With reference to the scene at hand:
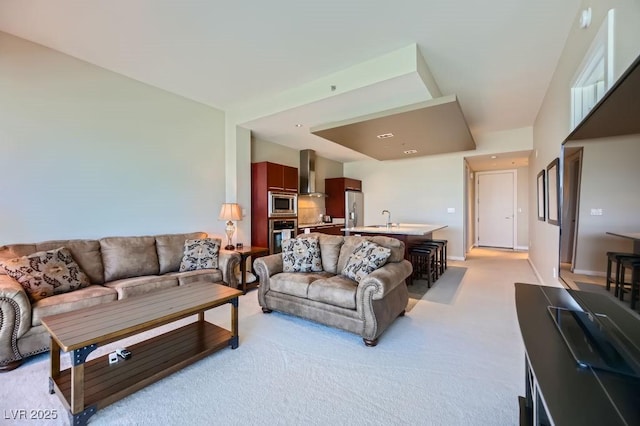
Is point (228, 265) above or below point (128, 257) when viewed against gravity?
below

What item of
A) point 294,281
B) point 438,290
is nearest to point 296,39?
point 294,281

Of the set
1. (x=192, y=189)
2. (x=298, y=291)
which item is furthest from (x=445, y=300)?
(x=192, y=189)

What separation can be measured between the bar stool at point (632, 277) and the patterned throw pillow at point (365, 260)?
191cm

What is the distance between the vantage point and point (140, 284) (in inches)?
118

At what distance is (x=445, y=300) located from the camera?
12.1 feet

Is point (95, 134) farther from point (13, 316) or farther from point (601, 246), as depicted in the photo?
point (601, 246)

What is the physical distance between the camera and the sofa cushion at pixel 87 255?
3014mm

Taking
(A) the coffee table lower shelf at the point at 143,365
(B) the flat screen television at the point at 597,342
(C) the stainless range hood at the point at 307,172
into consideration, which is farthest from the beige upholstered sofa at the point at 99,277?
(B) the flat screen television at the point at 597,342

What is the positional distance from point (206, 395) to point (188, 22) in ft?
10.2

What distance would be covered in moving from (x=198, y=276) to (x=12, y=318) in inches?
61.9

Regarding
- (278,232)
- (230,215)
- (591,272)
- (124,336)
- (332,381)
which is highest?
(230,215)

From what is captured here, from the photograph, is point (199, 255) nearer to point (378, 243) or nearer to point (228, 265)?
point (228, 265)

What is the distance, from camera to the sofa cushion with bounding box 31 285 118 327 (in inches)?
89.4

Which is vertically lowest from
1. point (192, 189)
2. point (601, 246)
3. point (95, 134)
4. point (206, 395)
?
point (206, 395)
